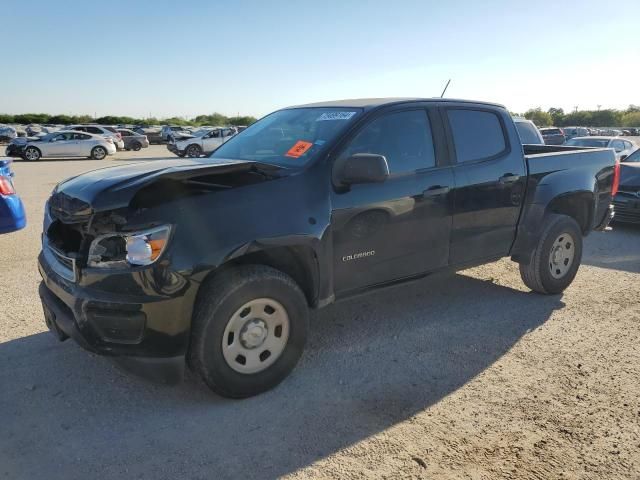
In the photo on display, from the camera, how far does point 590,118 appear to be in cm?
9944

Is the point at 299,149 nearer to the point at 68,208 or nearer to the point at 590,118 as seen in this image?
the point at 68,208

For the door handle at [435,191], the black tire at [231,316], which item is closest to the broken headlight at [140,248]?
the black tire at [231,316]

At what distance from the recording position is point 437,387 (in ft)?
11.4

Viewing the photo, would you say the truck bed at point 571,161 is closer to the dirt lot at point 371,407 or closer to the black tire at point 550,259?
the black tire at point 550,259

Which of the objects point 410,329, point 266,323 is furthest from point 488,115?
point 266,323

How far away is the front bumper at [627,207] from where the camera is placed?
8.92 m

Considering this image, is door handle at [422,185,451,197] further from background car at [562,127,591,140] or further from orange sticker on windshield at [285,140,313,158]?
background car at [562,127,591,140]

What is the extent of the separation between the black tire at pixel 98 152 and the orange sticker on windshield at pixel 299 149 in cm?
2459

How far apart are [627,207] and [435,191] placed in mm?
6660

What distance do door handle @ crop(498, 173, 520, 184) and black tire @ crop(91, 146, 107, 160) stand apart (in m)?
24.8

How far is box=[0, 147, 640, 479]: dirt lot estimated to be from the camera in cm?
269

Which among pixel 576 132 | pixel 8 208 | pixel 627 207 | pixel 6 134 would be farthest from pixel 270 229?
pixel 6 134

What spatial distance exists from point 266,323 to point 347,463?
3.27ft

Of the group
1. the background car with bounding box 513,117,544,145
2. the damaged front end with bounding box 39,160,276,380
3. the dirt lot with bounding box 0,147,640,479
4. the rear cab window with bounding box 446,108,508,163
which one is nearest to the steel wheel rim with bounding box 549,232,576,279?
the dirt lot with bounding box 0,147,640,479
